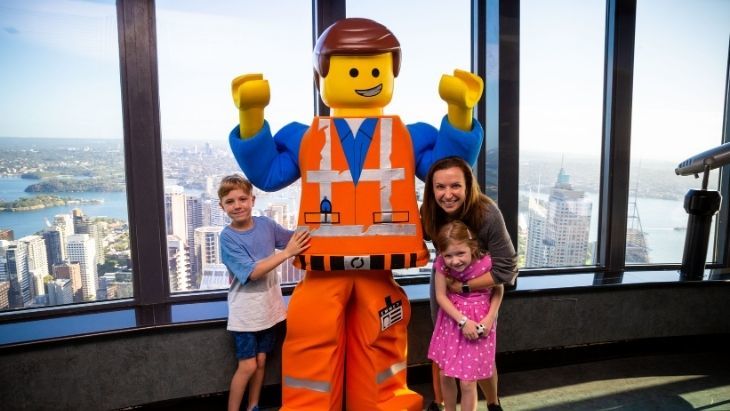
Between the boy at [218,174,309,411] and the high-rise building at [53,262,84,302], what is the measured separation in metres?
0.80

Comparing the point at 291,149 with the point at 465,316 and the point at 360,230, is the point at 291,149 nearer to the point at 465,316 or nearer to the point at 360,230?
the point at 360,230

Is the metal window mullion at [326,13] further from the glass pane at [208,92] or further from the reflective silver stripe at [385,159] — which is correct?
the reflective silver stripe at [385,159]

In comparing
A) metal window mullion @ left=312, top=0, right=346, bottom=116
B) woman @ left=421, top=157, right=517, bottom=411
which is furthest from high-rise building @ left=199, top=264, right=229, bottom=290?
metal window mullion @ left=312, top=0, right=346, bottom=116

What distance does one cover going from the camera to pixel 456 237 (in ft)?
5.14

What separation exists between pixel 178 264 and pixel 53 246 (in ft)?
1.74

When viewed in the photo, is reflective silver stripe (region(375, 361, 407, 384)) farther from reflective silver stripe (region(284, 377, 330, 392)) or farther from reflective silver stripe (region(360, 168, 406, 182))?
reflective silver stripe (region(360, 168, 406, 182))

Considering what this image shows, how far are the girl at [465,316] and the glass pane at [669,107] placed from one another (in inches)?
71.4

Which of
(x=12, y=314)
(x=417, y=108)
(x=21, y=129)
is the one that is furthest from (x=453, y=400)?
(x=21, y=129)

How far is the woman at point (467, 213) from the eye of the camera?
1.61 m

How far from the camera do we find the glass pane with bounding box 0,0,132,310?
6.54ft

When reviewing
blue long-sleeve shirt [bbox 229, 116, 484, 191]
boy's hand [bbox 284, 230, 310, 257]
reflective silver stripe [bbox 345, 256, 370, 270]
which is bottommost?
reflective silver stripe [bbox 345, 256, 370, 270]

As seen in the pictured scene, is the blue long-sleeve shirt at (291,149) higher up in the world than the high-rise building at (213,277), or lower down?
higher up

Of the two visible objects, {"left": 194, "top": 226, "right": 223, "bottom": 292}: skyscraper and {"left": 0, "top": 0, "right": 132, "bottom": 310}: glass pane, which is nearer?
{"left": 0, "top": 0, "right": 132, "bottom": 310}: glass pane

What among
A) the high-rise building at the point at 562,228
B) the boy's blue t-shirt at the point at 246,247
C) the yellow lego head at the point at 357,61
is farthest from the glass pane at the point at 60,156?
the high-rise building at the point at 562,228
